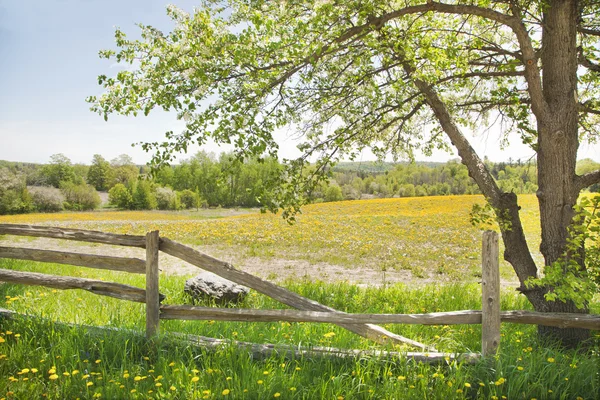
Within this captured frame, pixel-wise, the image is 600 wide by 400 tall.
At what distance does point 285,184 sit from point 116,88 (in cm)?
224

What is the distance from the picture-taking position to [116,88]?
14.6ft

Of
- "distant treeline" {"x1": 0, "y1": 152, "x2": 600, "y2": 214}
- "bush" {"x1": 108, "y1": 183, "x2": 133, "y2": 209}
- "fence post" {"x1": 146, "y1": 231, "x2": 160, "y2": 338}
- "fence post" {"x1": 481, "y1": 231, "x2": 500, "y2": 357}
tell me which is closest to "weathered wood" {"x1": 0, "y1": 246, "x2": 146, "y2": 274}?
"fence post" {"x1": 146, "y1": 231, "x2": 160, "y2": 338}

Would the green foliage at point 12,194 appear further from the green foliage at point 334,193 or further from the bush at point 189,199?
the green foliage at point 334,193

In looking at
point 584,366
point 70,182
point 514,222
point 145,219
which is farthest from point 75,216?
point 584,366

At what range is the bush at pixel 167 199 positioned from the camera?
9578mm

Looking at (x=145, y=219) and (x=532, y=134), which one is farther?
(x=145, y=219)

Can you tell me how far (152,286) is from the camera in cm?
412

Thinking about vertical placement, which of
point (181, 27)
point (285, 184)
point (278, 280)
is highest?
point (181, 27)

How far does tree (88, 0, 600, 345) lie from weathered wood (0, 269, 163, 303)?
135cm

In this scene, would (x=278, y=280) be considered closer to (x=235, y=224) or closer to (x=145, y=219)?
(x=235, y=224)

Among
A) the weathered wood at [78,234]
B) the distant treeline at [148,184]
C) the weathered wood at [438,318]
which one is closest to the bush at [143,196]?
the distant treeline at [148,184]

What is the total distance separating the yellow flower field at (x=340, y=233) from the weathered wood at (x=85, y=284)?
3.65m

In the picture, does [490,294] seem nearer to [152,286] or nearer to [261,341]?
[261,341]

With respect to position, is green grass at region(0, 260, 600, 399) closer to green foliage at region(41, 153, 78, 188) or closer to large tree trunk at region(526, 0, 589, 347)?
large tree trunk at region(526, 0, 589, 347)
